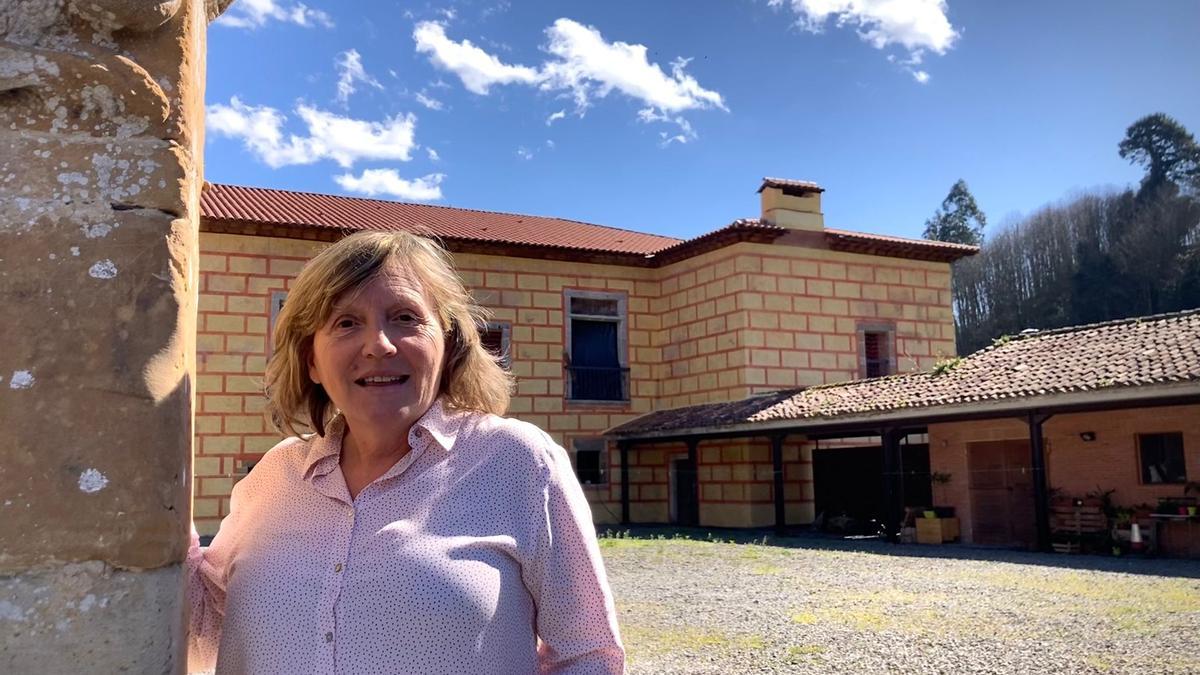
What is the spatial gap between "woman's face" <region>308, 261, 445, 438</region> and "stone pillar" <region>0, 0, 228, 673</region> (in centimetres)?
28

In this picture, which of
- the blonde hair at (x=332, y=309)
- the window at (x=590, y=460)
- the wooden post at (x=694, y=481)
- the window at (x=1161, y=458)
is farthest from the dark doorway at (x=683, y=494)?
the blonde hair at (x=332, y=309)

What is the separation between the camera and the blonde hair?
184 cm

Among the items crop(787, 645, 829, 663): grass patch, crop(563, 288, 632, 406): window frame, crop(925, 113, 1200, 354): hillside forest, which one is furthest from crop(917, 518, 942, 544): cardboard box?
crop(925, 113, 1200, 354): hillside forest

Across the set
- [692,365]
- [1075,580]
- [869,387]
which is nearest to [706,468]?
[692,365]

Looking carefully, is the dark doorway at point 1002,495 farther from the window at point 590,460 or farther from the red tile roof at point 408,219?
the red tile roof at point 408,219

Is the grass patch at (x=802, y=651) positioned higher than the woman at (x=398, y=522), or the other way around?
the woman at (x=398, y=522)

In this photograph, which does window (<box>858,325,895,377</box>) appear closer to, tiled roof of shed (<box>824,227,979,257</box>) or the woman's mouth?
tiled roof of shed (<box>824,227,979,257</box>)

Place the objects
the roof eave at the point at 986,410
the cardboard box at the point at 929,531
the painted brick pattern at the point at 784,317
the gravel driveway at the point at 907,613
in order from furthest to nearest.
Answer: the painted brick pattern at the point at 784,317, the cardboard box at the point at 929,531, the roof eave at the point at 986,410, the gravel driveway at the point at 907,613

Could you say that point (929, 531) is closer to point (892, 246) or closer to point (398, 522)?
point (892, 246)

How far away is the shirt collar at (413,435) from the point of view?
1756mm

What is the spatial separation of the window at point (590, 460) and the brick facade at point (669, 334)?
0.16m

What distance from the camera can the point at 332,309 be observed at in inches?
72.3

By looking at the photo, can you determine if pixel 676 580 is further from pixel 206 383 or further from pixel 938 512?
pixel 206 383

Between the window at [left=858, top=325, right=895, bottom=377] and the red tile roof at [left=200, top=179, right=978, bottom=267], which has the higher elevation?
the red tile roof at [left=200, top=179, right=978, bottom=267]
